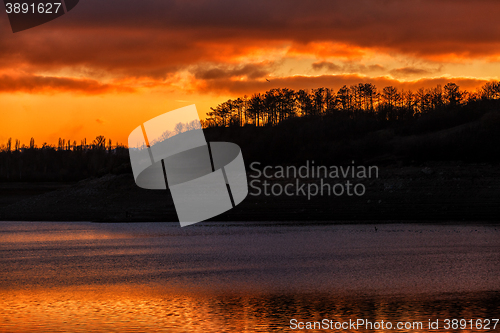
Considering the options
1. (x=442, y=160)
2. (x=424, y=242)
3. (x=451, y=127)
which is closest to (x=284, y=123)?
(x=451, y=127)

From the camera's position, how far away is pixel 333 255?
27266 millimetres

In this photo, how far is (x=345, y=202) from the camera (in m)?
57.6

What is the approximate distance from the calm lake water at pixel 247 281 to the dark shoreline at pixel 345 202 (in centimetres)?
1424

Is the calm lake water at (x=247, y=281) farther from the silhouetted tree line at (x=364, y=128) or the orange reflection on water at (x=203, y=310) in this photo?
the silhouetted tree line at (x=364, y=128)

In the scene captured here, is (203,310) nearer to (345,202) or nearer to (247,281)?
(247,281)

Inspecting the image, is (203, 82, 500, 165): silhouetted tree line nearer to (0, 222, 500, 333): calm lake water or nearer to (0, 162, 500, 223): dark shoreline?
(0, 162, 500, 223): dark shoreline

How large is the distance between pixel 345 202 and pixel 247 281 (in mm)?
38359

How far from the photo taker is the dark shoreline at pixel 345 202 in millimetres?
52094

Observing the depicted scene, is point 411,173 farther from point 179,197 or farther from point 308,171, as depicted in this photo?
point 179,197

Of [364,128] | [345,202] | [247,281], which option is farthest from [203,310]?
[364,128]

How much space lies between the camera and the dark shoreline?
2051 inches

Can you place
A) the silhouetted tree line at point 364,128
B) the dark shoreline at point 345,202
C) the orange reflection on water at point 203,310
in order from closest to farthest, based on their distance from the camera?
the orange reflection on water at point 203,310 → the dark shoreline at point 345,202 → the silhouetted tree line at point 364,128

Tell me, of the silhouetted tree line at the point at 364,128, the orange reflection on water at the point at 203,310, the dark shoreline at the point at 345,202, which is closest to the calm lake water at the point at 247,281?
the orange reflection on water at the point at 203,310

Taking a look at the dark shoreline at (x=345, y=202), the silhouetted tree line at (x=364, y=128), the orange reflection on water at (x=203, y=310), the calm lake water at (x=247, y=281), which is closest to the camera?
the orange reflection on water at (x=203, y=310)
